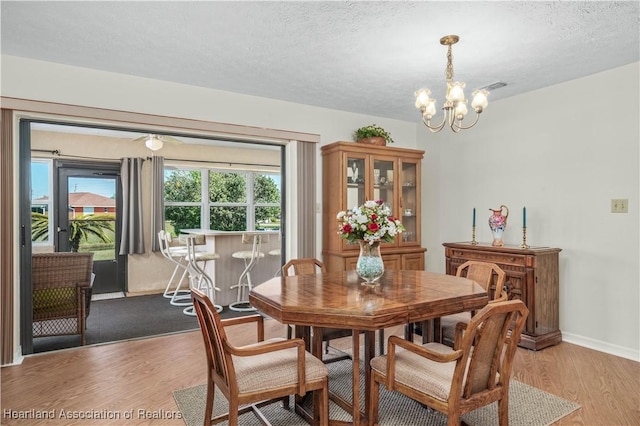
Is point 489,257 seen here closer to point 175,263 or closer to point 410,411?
point 410,411

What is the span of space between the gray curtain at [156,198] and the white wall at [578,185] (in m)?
4.50

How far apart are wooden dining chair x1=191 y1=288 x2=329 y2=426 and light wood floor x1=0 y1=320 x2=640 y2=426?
2.28ft

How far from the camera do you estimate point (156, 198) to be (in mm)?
6102

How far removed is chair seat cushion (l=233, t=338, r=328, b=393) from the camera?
5.99ft

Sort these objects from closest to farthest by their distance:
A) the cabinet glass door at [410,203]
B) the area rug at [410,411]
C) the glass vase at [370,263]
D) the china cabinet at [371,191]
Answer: the area rug at [410,411], the glass vase at [370,263], the china cabinet at [371,191], the cabinet glass door at [410,203]

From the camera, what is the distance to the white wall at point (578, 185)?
10.6 feet

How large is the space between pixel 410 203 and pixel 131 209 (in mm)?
4073

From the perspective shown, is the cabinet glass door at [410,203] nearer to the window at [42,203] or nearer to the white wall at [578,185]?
the white wall at [578,185]

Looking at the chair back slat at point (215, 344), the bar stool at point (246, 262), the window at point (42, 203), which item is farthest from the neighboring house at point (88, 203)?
the chair back slat at point (215, 344)

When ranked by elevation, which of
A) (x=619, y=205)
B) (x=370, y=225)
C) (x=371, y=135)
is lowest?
(x=370, y=225)

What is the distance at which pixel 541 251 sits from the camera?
11.2 feet

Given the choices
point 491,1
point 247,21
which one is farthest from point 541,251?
point 247,21

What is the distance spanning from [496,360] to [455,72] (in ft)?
7.90

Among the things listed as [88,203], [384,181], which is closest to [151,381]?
[384,181]
